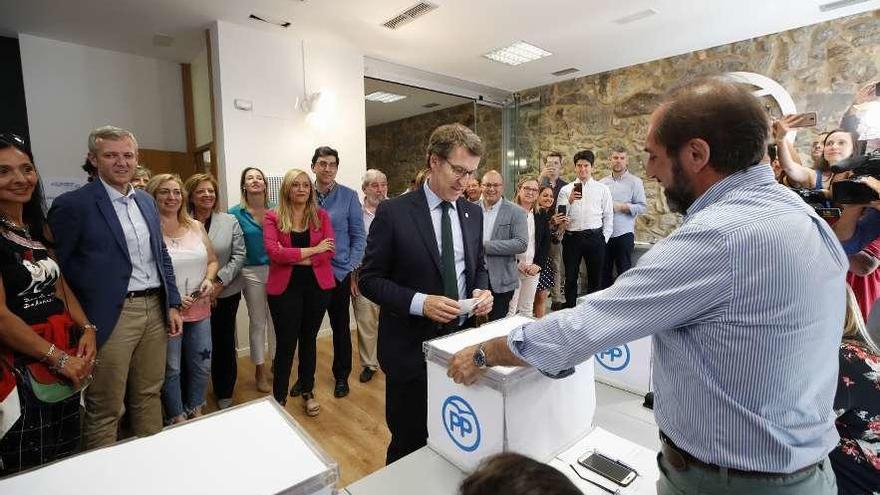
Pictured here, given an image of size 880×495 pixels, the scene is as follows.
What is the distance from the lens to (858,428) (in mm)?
1004

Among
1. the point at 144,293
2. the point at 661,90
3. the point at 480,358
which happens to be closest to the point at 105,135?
the point at 144,293

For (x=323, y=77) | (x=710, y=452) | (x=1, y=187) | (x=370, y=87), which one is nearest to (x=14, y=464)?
(x=1, y=187)

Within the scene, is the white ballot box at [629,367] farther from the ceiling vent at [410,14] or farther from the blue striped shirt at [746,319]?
the ceiling vent at [410,14]

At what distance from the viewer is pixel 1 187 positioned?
1.37 metres

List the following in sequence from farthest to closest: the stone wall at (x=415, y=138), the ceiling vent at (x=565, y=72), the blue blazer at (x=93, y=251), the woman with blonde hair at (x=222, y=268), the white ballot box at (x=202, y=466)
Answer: the stone wall at (x=415, y=138) → the ceiling vent at (x=565, y=72) → the woman with blonde hair at (x=222, y=268) → the blue blazer at (x=93, y=251) → the white ballot box at (x=202, y=466)

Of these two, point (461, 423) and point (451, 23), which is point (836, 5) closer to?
point (451, 23)

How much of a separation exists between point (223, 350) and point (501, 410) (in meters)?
2.37

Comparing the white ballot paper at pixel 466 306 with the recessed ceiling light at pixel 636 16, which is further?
the recessed ceiling light at pixel 636 16

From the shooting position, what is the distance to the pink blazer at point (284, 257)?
250 cm

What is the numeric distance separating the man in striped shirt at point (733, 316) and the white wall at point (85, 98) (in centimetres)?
495

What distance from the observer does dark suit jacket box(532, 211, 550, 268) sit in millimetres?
3750

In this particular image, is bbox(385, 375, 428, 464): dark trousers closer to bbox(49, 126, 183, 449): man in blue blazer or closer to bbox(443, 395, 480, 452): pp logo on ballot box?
bbox(443, 395, 480, 452): pp logo on ballot box

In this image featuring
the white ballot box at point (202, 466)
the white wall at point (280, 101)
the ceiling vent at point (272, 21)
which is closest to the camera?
the white ballot box at point (202, 466)

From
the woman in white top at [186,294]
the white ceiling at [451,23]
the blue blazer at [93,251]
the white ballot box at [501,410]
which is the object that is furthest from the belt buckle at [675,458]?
the white ceiling at [451,23]
